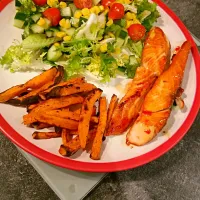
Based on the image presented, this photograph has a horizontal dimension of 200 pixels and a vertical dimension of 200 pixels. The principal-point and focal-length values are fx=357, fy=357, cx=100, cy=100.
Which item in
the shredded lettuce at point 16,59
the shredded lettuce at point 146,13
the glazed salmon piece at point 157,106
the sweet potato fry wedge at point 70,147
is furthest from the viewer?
the shredded lettuce at point 146,13

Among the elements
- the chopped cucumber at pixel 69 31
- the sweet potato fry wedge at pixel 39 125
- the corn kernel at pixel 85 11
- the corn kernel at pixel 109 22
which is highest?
the corn kernel at pixel 85 11

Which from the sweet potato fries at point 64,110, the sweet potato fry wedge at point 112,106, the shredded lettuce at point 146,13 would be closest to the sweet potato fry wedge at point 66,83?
the sweet potato fries at point 64,110

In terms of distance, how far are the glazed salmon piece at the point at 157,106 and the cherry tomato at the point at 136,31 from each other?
0.98ft

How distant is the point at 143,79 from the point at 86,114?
1.67ft

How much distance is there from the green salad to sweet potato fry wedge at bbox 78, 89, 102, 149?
25cm

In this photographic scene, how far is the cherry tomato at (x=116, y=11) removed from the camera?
7.69 feet

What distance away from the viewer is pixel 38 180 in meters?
2.17

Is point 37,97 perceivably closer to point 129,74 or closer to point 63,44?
point 63,44

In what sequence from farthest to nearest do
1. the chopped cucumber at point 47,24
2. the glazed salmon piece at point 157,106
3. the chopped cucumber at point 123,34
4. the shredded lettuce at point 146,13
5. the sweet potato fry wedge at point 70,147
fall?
the shredded lettuce at point 146,13 → the chopped cucumber at point 123,34 → the chopped cucumber at point 47,24 → the glazed salmon piece at point 157,106 → the sweet potato fry wedge at point 70,147

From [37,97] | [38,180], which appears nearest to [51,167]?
[38,180]

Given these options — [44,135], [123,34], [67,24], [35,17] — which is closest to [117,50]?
[123,34]

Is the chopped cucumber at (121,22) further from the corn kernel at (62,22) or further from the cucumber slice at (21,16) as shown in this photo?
the cucumber slice at (21,16)

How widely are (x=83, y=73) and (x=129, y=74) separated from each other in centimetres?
30

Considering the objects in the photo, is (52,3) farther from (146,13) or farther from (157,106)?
(157,106)
